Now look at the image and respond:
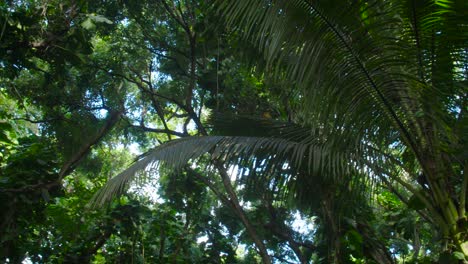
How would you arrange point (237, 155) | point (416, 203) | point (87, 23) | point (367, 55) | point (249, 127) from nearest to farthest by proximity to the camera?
point (367, 55) < point (416, 203) < point (237, 155) < point (249, 127) < point (87, 23)

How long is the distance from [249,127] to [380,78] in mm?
1901

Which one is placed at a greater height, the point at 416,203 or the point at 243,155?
the point at 243,155

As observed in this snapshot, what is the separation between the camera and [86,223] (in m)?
6.02

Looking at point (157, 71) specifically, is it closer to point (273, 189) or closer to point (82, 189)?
point (82, 189)

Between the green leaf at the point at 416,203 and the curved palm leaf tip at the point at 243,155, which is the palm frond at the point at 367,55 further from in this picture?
the green leaf at the point at 416,203

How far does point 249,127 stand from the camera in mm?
4816

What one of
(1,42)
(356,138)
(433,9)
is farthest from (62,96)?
(433,9)

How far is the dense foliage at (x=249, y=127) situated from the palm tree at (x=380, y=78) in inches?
0.5

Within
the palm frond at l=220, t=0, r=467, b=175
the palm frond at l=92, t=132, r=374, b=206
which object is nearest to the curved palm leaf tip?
the palm frond at l=92, t=132, r=374, b=206

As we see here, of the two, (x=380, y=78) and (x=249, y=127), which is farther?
(x=249, y=127)

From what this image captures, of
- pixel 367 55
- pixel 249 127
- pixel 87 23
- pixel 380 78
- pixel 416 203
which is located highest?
pixel 87 23

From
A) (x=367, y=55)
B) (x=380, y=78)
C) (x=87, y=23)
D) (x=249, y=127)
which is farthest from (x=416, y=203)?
(x=87, y=23)

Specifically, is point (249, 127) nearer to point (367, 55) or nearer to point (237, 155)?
point (237, 155)

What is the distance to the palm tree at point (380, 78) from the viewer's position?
2920mm
